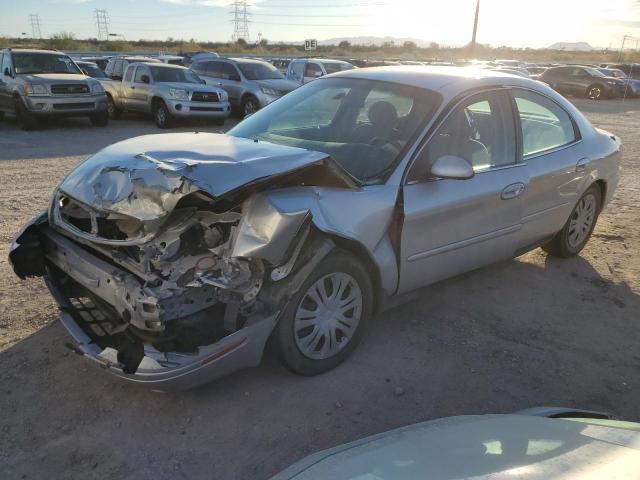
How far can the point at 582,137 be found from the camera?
17.1 ft

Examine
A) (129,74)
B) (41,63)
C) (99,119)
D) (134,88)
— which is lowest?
(99,119)

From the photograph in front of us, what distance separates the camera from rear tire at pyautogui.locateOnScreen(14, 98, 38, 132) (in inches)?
509

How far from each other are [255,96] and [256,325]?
13.7m

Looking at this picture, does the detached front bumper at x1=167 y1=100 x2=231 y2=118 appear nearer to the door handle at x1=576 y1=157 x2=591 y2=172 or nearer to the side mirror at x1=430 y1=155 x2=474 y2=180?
the door handle at x1=576 y1=157 x2=591 y2=172

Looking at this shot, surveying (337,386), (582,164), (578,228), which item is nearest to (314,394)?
(337,386)

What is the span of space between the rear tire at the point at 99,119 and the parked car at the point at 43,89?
0.03 meters

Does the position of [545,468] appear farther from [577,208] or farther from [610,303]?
[577,208]

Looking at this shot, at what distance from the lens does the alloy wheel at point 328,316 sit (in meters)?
3.31

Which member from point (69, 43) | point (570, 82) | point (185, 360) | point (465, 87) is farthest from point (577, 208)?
point (69, 43)

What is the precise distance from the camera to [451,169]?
3588mm

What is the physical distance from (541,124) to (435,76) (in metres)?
1.21

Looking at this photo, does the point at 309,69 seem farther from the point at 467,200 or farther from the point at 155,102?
the point at 467,200

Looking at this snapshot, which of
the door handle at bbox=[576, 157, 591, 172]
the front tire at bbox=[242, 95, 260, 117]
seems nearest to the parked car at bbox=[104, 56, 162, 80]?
the front tire at bbox=[242, 95, 260, 117]

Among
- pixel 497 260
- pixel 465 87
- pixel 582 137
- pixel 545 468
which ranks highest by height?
pixel 465 87
